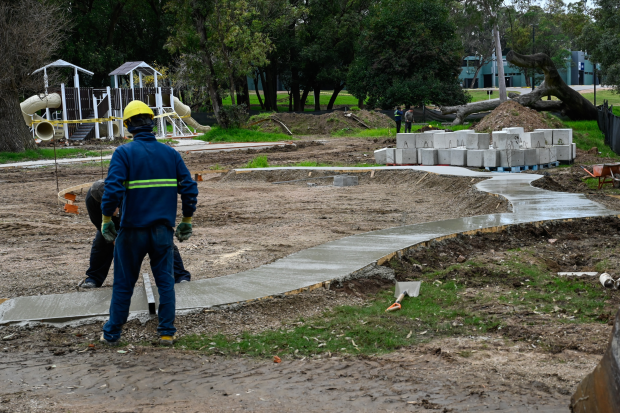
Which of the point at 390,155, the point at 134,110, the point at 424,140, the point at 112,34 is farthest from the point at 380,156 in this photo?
the point at 112,34

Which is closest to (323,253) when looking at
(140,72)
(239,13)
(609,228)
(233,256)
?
(233,256)

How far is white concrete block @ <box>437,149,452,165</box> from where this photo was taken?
63.8 feet

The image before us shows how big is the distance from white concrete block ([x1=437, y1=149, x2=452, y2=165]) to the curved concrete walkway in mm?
7607

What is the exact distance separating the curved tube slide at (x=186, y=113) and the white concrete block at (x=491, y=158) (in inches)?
1149

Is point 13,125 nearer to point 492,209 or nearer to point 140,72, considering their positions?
point 140,72

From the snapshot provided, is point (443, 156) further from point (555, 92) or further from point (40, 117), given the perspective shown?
point (40, 117)

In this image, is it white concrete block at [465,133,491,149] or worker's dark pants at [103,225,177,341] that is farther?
white concrete block at [465,133,491,149]

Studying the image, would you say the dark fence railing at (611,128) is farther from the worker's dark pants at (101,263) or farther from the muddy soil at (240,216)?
the worker's dark pants at (101,263)

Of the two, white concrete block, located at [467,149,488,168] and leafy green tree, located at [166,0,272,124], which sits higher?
leafy green tree, located at [166,0,272,124]

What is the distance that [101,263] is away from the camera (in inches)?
281

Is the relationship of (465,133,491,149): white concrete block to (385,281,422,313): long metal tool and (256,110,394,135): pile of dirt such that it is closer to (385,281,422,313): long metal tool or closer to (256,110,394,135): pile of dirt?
(385,281,422,313): long metal tool

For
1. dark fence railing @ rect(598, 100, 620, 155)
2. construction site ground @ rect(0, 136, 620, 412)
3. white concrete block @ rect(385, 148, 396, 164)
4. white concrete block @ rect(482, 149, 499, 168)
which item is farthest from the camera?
dark fence railing @ rect(598, 100, 620, 155)

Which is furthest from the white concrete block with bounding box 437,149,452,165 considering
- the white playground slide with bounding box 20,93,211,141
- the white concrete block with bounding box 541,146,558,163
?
the white playground slide with bounding box 20,93,211,141

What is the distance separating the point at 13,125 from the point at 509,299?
27041 millimetres
